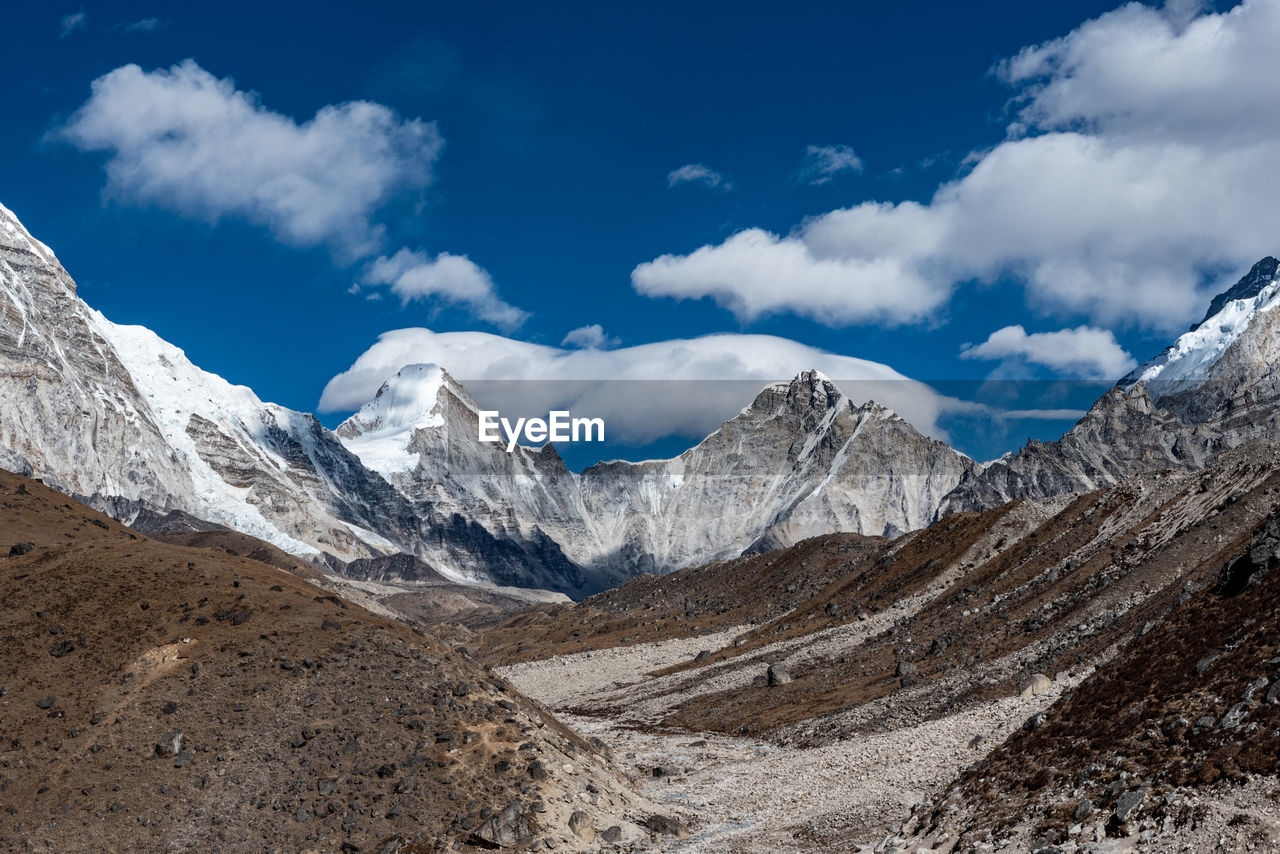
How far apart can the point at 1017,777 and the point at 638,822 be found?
17869 millimetres

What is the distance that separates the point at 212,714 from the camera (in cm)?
4184

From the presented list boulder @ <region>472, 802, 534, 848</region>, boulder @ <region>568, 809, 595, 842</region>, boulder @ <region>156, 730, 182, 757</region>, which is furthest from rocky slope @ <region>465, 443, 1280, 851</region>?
boulder @ <region>156, 730, 182, 757</region>

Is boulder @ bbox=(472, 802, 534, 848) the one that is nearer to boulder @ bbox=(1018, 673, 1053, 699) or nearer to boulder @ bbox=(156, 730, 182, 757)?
boulder @ bbox=(156, 730, 182, 757)

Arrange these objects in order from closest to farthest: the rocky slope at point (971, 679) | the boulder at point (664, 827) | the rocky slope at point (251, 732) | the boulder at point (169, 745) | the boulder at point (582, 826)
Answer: the rocky slope at point (971, 679) → the rocky slope at point (251, 732) → the boulder at point (169, 745) → the boulder at point (582, 826) → the boulder at point (664, 827)

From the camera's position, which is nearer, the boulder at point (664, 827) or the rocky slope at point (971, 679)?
the rocky slope at point (971, 679)

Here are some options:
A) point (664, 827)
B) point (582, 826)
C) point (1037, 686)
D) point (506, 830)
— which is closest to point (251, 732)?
point (506, 830)

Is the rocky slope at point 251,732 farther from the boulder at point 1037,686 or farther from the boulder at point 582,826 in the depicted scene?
the boulder at point 1037,686

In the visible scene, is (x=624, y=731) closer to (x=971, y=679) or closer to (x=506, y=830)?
(x=971, y=679)

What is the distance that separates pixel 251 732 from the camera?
4122cm

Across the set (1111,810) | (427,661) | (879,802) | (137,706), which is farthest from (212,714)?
(1111,810)

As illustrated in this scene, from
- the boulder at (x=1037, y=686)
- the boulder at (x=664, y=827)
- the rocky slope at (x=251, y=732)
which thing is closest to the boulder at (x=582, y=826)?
the rocky slope at (x=251, y=732)

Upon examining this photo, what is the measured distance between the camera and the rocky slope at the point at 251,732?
37750 mm

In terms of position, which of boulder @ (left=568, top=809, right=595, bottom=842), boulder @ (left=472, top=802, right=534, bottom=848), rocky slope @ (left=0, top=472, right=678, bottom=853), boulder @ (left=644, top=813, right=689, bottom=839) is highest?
rocky slope @ (left=0, top=472, right=678, bottom=853)

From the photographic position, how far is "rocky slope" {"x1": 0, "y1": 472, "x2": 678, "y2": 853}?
124 ft
